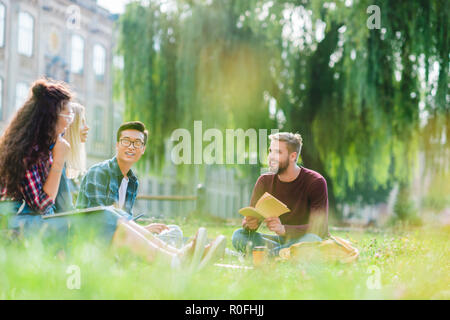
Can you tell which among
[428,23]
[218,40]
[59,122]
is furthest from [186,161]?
[59,122]

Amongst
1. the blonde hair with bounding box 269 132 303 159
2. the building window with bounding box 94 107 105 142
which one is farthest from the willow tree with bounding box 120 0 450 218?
the building window with bounding box 94 107 105 142

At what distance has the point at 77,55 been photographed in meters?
20.9

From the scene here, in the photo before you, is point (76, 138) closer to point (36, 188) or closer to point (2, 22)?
point (36, 188)

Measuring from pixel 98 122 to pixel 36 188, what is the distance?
65.0 feet

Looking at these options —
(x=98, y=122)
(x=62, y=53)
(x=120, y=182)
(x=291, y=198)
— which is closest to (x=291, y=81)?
(x=291, y=198)

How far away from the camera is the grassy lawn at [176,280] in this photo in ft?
8.28

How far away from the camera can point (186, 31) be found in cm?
1141

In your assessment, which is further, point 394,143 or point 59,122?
point 394,143

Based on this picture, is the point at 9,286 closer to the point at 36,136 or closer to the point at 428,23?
the point at 36,136

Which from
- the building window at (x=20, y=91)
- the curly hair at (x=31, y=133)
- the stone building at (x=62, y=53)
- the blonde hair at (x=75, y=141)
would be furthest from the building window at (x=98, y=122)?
the curly hair at (x=31, y=133)

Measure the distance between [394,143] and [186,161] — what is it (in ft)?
15.5

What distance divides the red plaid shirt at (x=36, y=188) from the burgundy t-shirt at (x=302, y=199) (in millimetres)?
1829

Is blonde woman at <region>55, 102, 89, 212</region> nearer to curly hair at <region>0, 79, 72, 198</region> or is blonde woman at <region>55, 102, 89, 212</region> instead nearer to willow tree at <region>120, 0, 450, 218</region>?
curly hair at <region>0, 79, 72, 198</region>

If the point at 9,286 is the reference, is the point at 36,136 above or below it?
above
